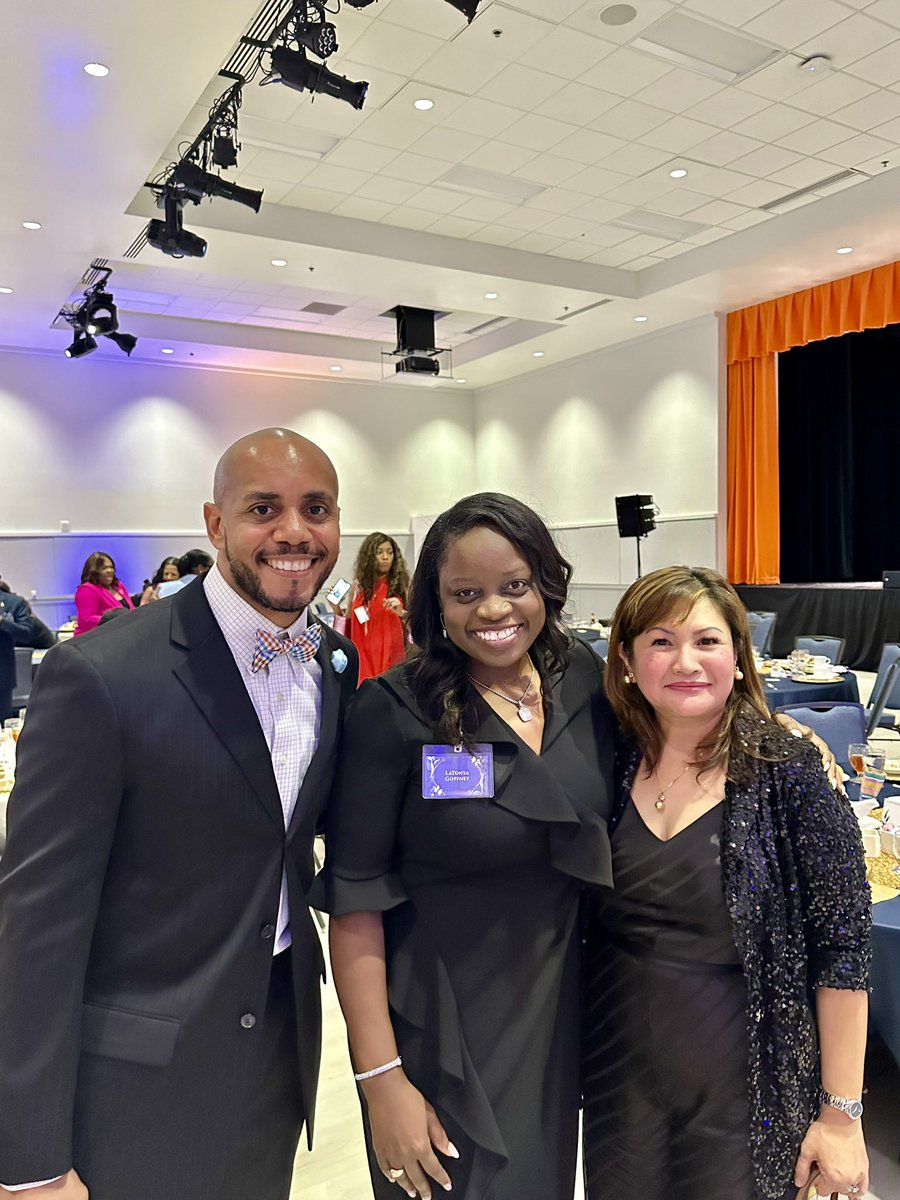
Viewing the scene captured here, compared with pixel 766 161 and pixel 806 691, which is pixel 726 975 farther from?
pixel 766 161

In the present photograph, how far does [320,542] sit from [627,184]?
6.62 meters

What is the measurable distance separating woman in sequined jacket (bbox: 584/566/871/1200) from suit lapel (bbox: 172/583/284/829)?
1.97ft

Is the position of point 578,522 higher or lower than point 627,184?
lower

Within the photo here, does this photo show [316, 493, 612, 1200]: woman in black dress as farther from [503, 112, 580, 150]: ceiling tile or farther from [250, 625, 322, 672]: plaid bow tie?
[503, 112, 580, 150]: ceiling tile

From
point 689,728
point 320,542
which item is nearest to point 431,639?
point 320,542

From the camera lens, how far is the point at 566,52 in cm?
494

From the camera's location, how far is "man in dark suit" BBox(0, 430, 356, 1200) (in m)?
1.09

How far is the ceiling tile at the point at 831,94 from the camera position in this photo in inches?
211

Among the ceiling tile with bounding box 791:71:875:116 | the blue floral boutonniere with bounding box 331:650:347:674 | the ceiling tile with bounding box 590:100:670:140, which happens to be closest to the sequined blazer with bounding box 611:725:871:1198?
the blue floral boutonniere with bounding box 331:650:347:674

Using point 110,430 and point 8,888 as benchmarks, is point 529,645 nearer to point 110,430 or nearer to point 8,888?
point 8,888

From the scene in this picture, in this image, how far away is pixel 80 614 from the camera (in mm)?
6973

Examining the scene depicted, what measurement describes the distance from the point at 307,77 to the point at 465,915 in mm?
4406

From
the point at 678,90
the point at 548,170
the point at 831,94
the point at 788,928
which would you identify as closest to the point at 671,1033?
the point at 788,928

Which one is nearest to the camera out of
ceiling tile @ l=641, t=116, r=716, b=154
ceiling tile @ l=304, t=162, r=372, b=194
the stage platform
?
ceiling tile @ l=641, t=116, r=716, b=154
